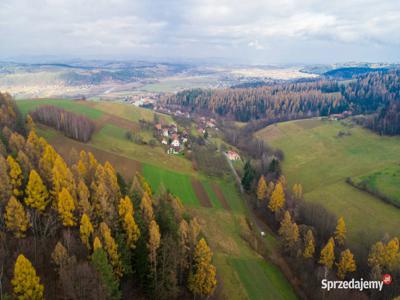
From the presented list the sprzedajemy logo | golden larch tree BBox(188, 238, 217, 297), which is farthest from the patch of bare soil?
the sprzedajemy logo

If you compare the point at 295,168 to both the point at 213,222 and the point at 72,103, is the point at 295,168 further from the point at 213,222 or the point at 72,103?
the point at 72,103

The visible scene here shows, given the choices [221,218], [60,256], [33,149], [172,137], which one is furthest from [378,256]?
[172,137]

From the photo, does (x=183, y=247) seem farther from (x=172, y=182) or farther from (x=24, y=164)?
(x=172, y=182)

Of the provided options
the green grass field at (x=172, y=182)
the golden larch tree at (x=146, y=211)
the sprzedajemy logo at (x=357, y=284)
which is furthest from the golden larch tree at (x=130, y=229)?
the sprzedajemy logo at (x=357, y=284)

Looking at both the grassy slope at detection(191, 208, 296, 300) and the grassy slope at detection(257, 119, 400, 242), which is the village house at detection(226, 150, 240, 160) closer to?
the grassy slope at detection(257, 119, 400, 242)

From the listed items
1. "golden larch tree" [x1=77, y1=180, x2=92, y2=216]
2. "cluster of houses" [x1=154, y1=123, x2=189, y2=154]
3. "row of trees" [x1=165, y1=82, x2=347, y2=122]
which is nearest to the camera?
"golden larch tree" [x1=77, y1=180, x2=92, y2=216]

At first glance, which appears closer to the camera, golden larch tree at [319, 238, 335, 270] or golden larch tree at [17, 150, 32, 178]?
golden larch tree at [17, 150, 32, 178]

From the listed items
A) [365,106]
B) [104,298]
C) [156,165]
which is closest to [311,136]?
[156,165]
